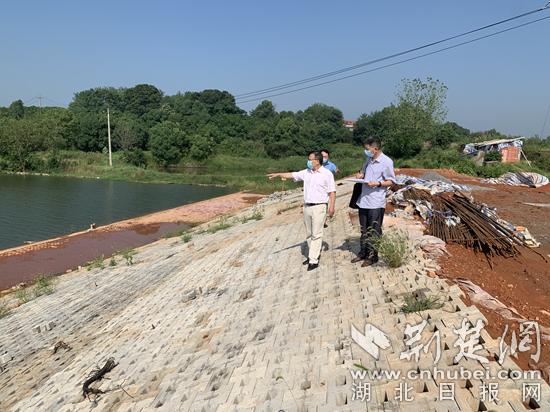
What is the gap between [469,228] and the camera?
6512 mm

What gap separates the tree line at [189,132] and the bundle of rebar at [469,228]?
75.3ft

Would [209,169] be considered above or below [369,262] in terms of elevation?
below

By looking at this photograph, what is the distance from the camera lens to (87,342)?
252 inches

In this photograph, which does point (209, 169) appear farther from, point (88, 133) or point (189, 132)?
point (88, 133)

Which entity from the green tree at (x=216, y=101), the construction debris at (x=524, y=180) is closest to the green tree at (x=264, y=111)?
the green tree at (x=216, y=101)

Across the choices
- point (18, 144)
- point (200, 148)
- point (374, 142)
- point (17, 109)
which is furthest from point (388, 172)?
point (17, 109)

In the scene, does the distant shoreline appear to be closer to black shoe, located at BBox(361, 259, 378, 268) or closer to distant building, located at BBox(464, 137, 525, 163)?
black shoe, located at BBox(361, 259, 378, 268)

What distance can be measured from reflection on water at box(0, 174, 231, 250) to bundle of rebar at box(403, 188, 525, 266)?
14985mm

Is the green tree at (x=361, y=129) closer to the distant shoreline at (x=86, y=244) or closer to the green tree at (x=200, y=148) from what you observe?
the green tree at (x=200, y=148)

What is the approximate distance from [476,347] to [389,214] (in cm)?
505

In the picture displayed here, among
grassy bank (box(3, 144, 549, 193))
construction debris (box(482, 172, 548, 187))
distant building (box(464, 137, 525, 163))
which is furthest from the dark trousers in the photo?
distant building (box(464, 137, 525, 163))

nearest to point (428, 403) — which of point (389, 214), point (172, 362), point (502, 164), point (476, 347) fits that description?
point (476, 347)

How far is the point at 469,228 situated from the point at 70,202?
25458 millimetres

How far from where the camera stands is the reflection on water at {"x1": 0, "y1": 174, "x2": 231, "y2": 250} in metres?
19.7
